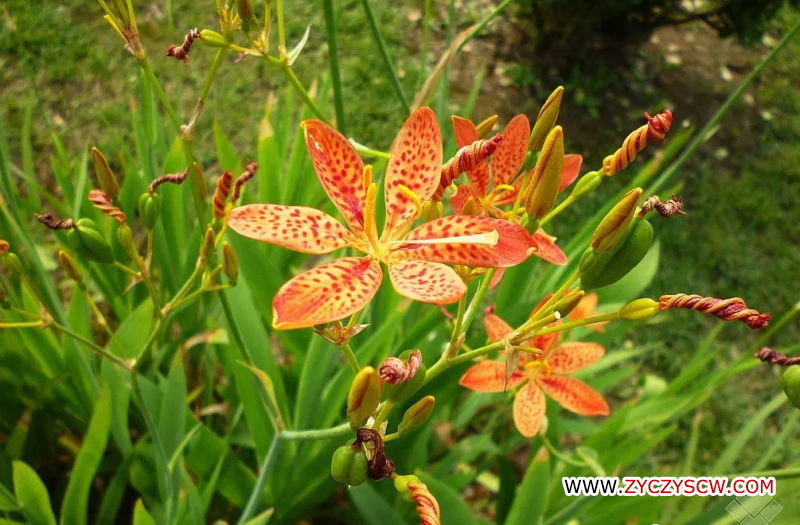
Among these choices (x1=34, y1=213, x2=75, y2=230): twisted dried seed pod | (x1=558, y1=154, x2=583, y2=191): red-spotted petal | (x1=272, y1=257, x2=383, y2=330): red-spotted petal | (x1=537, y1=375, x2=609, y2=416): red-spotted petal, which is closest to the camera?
(x1=272, y1=257, x2=383, y2=330): red-spotted petal

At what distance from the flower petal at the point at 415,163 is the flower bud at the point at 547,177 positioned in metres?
0.11

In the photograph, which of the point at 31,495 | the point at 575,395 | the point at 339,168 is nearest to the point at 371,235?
the point at 339,168

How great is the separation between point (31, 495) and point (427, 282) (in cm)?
76

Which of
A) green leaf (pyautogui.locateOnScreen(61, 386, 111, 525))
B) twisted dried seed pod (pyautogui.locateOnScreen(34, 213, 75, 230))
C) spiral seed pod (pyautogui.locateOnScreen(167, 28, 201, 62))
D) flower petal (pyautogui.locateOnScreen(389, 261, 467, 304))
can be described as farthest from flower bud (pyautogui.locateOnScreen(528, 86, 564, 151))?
green leaf (pyautogui.locateOnScreen(61, 386, 111, 525))

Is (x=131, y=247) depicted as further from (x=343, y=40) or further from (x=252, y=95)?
(x=343, y=40)

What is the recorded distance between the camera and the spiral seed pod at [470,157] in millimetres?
638

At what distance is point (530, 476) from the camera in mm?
972

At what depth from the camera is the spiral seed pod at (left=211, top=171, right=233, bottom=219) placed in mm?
745

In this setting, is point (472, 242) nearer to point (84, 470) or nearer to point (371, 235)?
point (371, 235)

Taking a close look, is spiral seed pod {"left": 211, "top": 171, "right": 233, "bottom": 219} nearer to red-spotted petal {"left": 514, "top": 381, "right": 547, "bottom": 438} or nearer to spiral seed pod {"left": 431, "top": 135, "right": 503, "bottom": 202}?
spiral seed pod {"left": 431, "top": 135, "right": 503, "bottom": 202}

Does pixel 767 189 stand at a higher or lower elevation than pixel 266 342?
lower

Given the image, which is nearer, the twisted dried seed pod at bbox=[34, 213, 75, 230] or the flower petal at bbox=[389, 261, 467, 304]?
the flower petal at bbox=[389, 261, 467, 304]

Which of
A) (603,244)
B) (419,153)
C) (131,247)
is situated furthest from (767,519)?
(131,247)

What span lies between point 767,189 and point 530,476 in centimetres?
215
